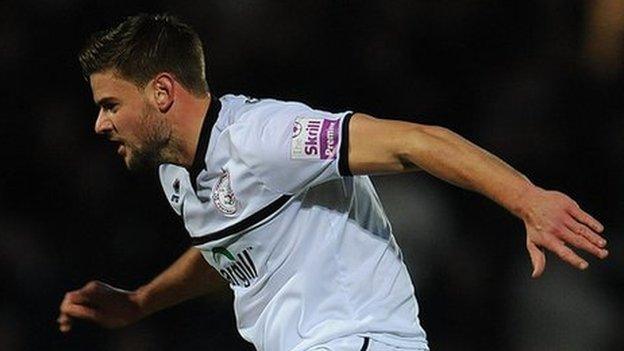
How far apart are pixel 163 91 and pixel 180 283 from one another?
62 cm

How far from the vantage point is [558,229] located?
2029mm

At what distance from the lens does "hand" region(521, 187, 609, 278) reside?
2.01 metres

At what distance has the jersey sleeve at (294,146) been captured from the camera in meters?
2.33

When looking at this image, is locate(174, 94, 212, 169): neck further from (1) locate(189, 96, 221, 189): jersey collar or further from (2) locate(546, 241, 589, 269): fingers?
(2) locate(546, 241, 589, 269): fingers

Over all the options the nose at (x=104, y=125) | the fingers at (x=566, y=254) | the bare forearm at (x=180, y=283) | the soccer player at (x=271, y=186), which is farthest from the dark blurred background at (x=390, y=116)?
the fingers at (x=566, y=254)

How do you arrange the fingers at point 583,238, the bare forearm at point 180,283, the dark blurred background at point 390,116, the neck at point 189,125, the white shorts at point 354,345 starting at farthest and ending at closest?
the dark blurred background at point 390,116 → the bare forearm at point 180,283 → the neck at point 189,125 → the white shorts at point 354,345 → the fingers at point 583,238

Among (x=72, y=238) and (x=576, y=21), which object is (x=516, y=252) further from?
(x=72, y=238)

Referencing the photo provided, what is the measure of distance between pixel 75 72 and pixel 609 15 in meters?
1.73

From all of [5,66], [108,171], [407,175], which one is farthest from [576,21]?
[5,66]

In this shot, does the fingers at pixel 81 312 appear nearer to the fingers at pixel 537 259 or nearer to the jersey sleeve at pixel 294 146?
the jersey sleeve at pixel 294 146

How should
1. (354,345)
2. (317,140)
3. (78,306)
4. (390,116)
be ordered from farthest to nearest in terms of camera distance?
1. (390,116)
2. (78,306)
3. (354,345)
4. (317,140)

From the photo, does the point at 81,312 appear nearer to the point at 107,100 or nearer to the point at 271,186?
the point at 107,100

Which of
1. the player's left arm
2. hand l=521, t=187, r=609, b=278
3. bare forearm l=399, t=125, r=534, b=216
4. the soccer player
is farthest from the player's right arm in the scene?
hand l=521, t=187, r=609, b=278

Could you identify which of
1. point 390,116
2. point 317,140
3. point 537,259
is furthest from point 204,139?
point 390,116
